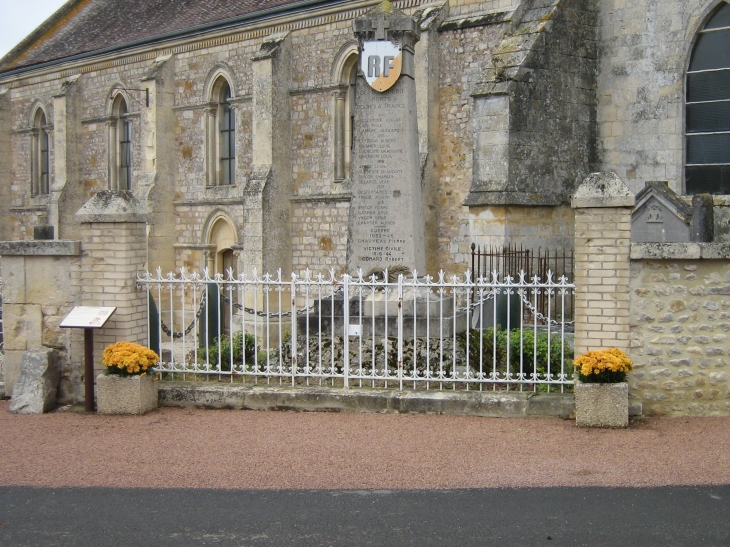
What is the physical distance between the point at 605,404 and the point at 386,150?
388 cm

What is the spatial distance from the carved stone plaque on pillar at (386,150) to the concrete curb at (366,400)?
1.94 m

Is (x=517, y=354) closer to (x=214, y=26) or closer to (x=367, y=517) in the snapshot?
(x=367, y=517)

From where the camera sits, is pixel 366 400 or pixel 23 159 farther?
pixel 23 159

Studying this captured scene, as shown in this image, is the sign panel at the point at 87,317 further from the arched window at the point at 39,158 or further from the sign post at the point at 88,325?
the arched window at the point at 39,158

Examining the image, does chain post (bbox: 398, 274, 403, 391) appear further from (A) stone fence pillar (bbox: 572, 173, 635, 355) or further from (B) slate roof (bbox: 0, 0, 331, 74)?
(B) slate roof (bbox: 0, 0, 331, 74)

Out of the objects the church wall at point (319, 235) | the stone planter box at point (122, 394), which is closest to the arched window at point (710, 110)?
the church wall at point (319, 235)

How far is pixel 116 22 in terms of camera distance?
28094 millimetres

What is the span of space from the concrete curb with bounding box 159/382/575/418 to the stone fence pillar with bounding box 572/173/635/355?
639 millimetres

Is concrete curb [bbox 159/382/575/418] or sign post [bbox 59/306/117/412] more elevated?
sign post [bbox 59/306/117/412]

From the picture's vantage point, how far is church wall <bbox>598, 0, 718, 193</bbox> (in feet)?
52.1

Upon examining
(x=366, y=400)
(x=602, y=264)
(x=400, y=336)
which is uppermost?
(x=602, y=264)

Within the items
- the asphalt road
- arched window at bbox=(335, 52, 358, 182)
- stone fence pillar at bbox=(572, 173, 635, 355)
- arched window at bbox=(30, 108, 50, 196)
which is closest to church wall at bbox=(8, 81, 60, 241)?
arched window at bbox=(30, 108, 50, 196)

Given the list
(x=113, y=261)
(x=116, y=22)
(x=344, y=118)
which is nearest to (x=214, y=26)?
(x=344, y=118)

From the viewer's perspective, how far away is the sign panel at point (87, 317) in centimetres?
902
